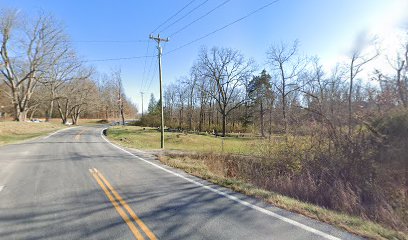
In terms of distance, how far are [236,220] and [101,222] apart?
97.8 inches

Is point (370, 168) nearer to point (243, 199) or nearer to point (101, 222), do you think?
point (243, 199)

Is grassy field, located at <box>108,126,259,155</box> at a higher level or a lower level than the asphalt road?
lower

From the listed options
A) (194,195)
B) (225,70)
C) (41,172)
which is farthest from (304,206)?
(225,70)

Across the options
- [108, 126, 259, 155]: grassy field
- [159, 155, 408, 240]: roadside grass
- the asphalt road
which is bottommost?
[108, 126, 259, 155]: grassy field

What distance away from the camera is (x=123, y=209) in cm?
542

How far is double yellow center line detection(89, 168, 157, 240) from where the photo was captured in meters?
4.27

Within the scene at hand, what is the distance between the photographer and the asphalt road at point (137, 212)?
426 centimetres

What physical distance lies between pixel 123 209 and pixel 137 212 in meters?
0.40

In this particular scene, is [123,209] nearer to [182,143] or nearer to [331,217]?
[331,217]

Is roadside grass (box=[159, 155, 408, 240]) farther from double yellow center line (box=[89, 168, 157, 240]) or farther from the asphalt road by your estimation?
double yellow center line (box=[89, 168, 157, 240])

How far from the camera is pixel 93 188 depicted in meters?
7.20

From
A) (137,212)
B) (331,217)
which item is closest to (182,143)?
(137,212)

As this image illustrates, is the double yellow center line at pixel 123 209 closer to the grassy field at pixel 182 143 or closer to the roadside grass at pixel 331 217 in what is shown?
the roadside grass at pixel 331 217

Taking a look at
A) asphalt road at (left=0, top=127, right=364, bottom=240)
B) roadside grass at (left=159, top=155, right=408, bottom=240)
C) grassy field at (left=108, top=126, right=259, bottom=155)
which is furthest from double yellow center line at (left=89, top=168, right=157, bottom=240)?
grassy field at (left=108, top=126, right=259, bottom=155)
